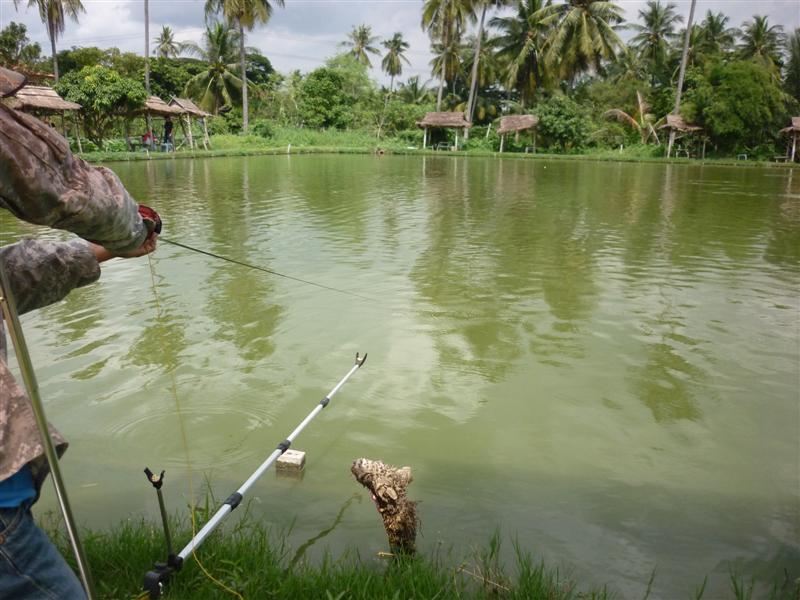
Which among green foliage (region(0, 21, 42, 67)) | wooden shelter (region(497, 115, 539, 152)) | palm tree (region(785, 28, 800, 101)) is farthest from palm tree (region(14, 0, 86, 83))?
palm tree (region(785, 28, 800, 101))

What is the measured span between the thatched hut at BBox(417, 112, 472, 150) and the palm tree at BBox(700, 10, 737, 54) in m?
18.0

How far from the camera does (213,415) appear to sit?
3820mm

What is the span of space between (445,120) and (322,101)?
27.4 feet

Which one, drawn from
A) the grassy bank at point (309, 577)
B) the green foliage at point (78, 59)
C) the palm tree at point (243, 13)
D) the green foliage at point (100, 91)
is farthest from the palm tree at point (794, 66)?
the grassy bank at point (309, 577)

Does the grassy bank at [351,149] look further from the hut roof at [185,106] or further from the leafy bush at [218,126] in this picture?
the leafy bush at [218,126]

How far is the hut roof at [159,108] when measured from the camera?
2672 centimetres

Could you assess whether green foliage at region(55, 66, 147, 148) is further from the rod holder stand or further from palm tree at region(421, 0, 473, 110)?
the rod holder stand

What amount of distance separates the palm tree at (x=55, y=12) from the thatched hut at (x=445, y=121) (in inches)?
757

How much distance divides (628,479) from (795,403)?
5.08 feet

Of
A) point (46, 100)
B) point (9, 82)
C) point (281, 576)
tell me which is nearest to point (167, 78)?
point (46, 100)

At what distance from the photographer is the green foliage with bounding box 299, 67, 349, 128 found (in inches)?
1597

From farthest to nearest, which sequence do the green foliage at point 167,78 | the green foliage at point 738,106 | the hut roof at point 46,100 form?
the green foliage at point 167,78 → the green foliage at point 738,106 → the hut roof at point 46,100

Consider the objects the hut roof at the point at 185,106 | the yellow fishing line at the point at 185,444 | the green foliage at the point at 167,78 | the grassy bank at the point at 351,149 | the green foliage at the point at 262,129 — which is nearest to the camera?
the yellow fishing line at the point at 185,444

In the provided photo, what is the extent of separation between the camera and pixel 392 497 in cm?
242
